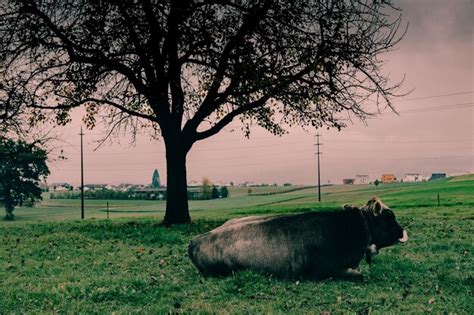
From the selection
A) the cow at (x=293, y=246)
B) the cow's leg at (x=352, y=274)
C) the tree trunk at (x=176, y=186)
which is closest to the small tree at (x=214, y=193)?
the tree trunk at (x=176, y=186)

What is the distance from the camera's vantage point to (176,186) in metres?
26.7

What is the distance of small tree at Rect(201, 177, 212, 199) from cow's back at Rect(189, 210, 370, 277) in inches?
3527

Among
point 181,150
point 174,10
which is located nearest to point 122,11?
point 174,10

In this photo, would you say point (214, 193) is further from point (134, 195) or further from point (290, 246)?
point (290, 246)

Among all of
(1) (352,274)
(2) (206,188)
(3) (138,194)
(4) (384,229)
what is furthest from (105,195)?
(1) (352,274)

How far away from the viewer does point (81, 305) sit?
8.85m

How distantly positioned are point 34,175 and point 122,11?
60.8 meters

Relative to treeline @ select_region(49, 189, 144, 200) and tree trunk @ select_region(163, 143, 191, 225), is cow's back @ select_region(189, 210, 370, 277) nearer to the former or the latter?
tree trunk @ select_region(163, 143, 191, 225)

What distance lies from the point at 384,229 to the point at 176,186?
1640 centimetres

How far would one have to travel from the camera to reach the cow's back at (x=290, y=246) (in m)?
10.5

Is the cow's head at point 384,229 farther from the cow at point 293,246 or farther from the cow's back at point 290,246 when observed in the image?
the cow's back at point 290,246

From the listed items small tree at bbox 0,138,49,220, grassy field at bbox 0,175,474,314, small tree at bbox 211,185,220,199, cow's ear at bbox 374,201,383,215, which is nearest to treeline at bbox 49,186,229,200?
small tree at bbox 211,185,220,199

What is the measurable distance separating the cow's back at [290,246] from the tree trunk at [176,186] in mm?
15669

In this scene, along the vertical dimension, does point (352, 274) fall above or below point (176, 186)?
below
